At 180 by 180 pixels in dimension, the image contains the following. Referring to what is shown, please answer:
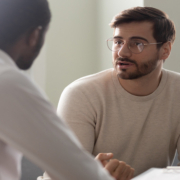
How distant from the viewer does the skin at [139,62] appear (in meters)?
1.45

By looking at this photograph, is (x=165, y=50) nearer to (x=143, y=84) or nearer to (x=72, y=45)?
(x=143, y=84)

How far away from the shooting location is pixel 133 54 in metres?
1.47

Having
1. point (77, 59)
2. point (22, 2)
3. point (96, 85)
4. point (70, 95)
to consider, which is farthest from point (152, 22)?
point (77, 59)

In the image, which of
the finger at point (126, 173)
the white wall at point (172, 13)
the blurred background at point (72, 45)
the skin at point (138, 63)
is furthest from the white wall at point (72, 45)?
the finger at point (126, 173)

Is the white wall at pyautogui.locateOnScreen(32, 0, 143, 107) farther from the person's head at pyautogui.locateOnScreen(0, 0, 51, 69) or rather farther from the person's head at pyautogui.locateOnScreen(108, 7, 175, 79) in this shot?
the person's head at pyautogui.locateOnScreen(0, 0, 51, 69)

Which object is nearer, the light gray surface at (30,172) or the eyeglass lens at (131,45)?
the eyeglass lens at (131,45)

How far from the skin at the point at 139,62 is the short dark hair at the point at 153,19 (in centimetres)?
2

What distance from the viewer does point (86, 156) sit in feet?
1.68

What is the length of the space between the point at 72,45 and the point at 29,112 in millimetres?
2785

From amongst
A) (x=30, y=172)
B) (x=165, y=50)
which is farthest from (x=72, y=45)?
(x=165, y=50)

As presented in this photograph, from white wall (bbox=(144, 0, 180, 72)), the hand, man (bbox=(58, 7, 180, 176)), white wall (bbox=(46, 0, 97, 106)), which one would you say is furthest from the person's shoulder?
white wall (bbox=(46, 0, 97, 106))

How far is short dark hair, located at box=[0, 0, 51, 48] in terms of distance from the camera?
0.52 metres

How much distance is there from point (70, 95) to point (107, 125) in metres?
0.20

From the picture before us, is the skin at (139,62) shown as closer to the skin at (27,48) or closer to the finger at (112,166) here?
the finger at (112,166)
